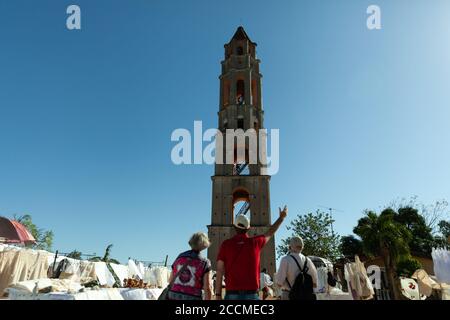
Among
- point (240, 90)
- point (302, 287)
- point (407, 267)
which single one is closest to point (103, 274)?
point (302, 287)

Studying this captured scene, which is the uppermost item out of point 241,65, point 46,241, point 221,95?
point 241,65

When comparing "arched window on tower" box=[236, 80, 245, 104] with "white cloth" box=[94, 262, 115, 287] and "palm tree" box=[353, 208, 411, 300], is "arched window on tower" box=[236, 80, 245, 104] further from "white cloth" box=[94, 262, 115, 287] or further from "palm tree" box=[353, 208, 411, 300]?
"white cloth" box=[94, 262, 115, 287]

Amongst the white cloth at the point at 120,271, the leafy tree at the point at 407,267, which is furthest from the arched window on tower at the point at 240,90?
the leafy tree at the point at 407,267

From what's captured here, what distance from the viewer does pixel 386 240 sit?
22.2 m

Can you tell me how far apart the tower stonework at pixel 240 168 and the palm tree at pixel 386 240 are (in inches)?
311

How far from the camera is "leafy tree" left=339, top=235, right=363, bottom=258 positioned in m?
33.3

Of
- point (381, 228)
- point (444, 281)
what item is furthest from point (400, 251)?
point (444, 281)

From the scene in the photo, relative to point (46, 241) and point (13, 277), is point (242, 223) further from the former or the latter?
point (46, 241)

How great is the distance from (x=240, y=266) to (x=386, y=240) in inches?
893

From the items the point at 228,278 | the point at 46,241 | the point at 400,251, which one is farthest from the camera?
the point at 46,241
